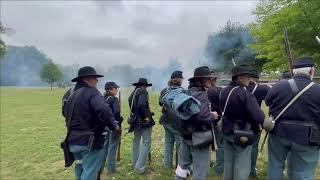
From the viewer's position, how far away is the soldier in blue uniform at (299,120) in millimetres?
5246

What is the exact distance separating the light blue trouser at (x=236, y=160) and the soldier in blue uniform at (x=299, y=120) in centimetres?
62

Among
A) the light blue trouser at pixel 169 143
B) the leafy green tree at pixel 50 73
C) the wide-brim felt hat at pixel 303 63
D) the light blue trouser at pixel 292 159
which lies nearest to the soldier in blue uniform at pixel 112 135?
the light blue trouser at pixel 169 143

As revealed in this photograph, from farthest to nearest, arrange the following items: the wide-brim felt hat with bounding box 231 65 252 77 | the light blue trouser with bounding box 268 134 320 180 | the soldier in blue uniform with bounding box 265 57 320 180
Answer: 1. the wide-brim felt hat with bounding box 231 65 252 77
2. the light blue trouser with bounding box 268 134 320 180
3. the soldier in blue uniform with bounding box 265 57 320 180

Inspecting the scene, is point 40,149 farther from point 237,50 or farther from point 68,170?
point 237,50

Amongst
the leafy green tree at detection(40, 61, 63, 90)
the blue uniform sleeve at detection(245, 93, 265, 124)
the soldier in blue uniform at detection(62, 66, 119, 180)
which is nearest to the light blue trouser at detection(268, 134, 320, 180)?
the blue uniform sleeve at detection(245, 93, 265, 124)

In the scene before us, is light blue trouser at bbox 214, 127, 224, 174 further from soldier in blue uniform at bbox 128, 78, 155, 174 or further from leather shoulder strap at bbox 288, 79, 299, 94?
leather shoulder strap at bbox 288, 79, 299, 94

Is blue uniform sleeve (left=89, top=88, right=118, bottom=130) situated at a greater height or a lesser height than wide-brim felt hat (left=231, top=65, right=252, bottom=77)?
lesser

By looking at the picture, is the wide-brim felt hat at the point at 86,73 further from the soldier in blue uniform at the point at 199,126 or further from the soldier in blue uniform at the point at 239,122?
the soldier in blue uniform at the point at 239,122

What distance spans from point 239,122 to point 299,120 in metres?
0.95

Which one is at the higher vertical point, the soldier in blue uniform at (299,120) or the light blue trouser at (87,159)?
the soldier in blue uniform at (299,120)

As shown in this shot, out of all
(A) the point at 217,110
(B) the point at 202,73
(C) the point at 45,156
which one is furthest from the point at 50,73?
(B) the point at 202,73

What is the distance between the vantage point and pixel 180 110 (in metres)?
5.62

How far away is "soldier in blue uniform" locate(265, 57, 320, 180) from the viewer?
5.25 meters

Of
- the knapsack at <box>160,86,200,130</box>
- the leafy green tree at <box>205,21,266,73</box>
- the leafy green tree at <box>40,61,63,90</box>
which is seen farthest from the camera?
the leafy green tree at <box>40,61,63,90</box>
